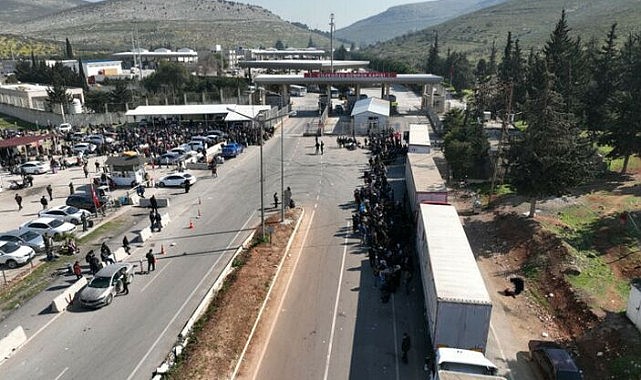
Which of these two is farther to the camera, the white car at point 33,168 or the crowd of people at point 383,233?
the white car at point 33,168

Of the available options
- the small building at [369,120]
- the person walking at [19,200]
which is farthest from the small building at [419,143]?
the person walking at [19,200]

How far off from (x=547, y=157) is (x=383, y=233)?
10246mm

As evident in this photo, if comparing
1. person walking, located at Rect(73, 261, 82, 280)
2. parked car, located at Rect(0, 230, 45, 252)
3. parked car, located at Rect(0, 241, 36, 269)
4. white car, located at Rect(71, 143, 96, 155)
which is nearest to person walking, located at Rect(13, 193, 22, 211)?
parked car, located at Rect(0, 230, 45, 252)

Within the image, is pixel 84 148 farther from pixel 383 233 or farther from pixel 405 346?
pixel 405 346

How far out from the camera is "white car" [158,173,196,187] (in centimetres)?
3709

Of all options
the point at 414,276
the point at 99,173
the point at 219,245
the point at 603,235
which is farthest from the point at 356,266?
the point at 99,173

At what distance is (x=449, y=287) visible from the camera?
51.9 ft

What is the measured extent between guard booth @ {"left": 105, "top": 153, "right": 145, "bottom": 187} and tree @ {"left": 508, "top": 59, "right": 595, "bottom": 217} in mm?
27610

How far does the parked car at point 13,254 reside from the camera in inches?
938

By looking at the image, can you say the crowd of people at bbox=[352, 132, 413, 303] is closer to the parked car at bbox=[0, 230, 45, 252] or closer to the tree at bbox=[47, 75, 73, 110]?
the parked car at bbox=[0, 230, 45, 252]

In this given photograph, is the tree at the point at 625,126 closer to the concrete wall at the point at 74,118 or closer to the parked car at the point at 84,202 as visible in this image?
the parked car at the point at 84,202

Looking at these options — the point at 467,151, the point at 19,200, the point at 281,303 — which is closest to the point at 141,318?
the point at 281,303

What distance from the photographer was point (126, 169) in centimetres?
3731

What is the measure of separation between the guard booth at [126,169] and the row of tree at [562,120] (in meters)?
24.7
